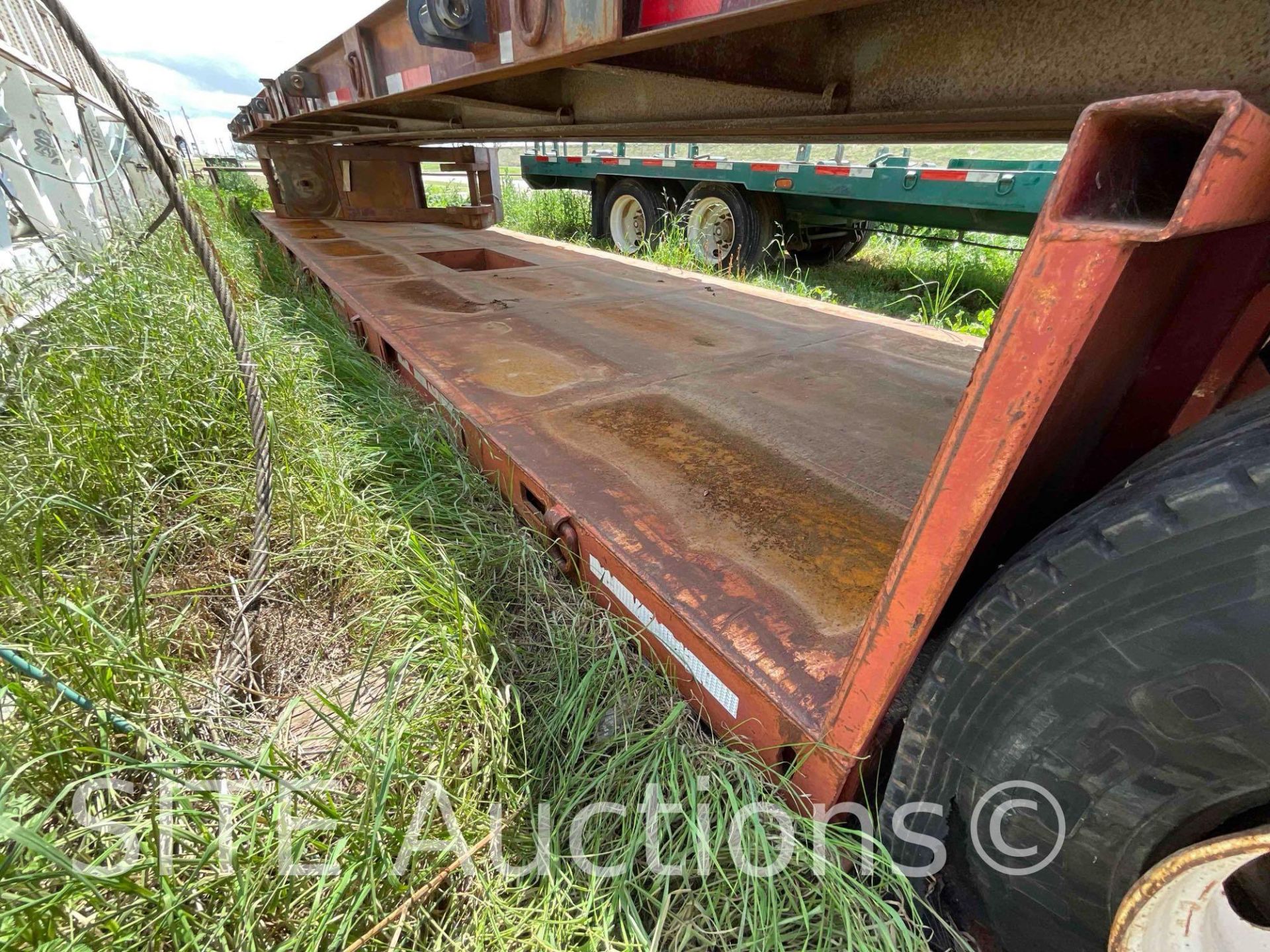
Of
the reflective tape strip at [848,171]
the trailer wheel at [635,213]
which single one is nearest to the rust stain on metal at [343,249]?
the trailer wheel at [635,213]

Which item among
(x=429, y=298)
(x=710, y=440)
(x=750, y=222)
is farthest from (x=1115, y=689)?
(x=750, y=222)

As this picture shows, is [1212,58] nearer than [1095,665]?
No

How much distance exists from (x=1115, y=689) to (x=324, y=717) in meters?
1.18

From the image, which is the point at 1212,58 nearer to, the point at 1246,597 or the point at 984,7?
the point at 984,7

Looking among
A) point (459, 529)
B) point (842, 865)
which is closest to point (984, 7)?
point (842, 865)

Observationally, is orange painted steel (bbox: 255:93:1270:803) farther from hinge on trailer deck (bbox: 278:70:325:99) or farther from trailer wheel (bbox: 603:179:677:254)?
trailer wheel (bbox: 603:179:677:254)

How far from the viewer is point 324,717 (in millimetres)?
1013

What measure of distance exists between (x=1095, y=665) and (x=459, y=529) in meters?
1.58

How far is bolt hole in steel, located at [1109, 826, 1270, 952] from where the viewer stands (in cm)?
63

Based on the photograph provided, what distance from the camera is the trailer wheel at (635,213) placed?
24.0 ft

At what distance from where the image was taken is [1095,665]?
2.06 feet

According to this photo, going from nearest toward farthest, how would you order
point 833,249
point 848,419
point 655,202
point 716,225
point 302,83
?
point 848,419 → point 302,83 → point 716,225 → point 655,202 → point 833,249

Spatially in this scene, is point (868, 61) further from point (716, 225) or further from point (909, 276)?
point (909, 276)

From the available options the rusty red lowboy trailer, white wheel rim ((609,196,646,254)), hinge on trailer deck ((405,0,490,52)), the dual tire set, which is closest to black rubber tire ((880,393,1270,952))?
the rusty red lowboy trailer
